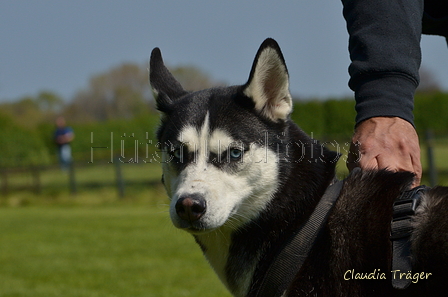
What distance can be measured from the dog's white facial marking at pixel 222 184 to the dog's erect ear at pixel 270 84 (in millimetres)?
240

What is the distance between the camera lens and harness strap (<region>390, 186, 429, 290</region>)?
7.07 ft

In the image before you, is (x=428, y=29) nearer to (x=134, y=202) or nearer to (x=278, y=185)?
(x=278, y=185)

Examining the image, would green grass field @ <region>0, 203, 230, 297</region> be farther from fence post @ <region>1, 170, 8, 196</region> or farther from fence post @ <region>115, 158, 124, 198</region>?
fence post @ <region>1, 170, 8, 196</region>

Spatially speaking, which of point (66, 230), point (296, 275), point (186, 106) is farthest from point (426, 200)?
point (66, 230)

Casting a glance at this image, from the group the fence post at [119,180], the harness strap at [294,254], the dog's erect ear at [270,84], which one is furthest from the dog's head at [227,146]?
the fence post at [119,180]

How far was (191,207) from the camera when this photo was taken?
262cm

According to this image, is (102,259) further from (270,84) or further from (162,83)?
(270,84)

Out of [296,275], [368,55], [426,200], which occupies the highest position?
[368,55]

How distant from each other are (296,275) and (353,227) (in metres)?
0.34

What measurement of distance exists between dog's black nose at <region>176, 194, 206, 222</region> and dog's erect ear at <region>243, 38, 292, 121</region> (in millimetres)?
707

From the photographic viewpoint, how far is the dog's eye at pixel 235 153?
9.66 feet

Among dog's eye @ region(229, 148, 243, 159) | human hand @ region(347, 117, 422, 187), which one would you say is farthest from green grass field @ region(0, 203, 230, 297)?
human hand @ region(347, 117, 422, 187)

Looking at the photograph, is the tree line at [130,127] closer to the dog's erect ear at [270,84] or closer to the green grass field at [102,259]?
the green grass field at [102,259]

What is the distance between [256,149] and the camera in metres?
3.00
